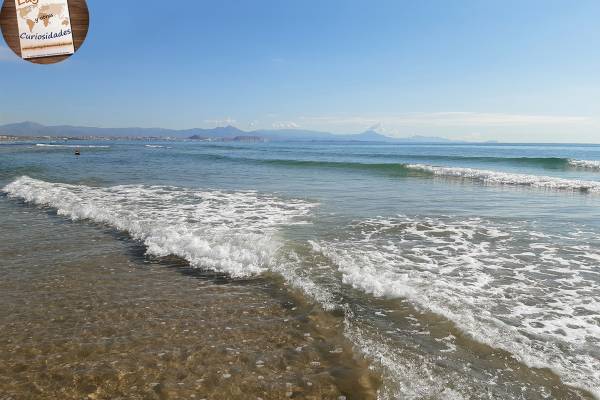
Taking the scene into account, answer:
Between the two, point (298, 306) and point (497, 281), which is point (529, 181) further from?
point (298, 306)

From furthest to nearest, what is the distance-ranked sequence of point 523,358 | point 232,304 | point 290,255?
point 290,255 < point 232,304 < point 523,358

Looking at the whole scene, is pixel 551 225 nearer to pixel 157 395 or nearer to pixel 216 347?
pixel 216 347

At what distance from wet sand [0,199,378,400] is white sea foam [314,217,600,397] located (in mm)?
1725

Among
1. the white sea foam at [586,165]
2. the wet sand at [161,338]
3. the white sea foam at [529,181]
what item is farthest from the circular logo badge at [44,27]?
the white sea foam at [586,165]

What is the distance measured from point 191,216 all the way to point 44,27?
8242mm

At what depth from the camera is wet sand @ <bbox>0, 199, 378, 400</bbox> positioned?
3789 mm

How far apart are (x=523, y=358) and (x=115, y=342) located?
4758mm

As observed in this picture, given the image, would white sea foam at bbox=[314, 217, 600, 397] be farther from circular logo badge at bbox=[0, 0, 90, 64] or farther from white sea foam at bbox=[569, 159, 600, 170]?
white sea foam at bbox=[569, 159, 600, 170]

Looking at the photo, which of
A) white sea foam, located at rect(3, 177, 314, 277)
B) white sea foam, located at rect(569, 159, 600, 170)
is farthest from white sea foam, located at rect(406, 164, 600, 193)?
white sea foam, located at rect(3, 177, 314, 277)

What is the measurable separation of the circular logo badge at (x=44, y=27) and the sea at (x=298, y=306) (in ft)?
10.9

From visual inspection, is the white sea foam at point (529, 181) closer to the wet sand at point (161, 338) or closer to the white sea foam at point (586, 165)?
the white sea foam at point (586, 165)

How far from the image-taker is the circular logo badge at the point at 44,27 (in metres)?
3.92

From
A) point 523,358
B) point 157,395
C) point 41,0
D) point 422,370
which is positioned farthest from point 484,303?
point 41,0

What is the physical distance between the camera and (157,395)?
3658 mm
